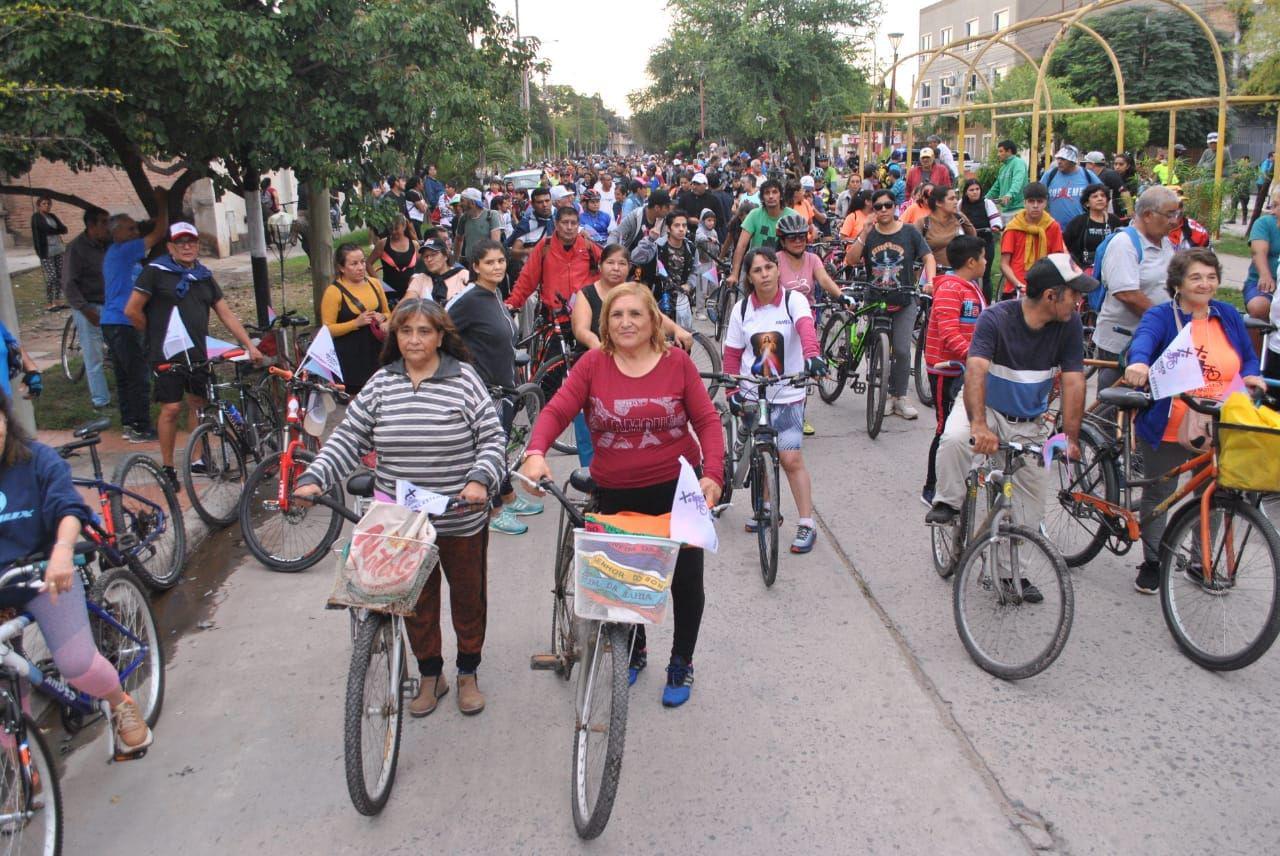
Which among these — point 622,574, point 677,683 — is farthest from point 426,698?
point 622,574

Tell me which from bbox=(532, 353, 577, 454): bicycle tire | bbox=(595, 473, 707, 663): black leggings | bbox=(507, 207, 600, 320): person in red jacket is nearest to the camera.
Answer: bbox=(595, 473, 707, 663): black leggings

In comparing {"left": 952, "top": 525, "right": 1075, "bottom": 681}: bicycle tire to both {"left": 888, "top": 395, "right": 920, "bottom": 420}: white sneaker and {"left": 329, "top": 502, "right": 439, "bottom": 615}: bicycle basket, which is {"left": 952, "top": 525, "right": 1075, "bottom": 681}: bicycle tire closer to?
{"left": 329, "top": 502, "right": 439, "bottom": 615}: bicycle basket

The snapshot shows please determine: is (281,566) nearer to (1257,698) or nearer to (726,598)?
(726,598)

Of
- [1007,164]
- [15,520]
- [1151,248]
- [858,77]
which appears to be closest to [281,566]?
[15,520]

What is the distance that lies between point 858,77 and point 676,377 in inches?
938

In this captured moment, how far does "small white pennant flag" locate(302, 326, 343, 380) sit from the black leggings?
9.81 feet

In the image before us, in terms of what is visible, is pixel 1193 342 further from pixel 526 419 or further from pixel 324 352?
pixel 526 419

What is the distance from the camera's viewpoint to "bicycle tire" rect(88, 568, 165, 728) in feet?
14.4

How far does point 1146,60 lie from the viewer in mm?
43125

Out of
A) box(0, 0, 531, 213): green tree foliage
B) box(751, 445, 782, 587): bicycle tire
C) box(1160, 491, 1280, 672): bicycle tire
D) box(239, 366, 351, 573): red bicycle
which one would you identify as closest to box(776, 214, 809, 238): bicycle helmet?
box(751, 445, 782, 587): bicycle tire

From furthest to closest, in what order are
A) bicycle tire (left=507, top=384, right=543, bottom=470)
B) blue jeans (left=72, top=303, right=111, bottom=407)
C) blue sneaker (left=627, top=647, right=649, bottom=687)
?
blue jeans (left=72, top=303, right=111, bottom=407) < bicycle tire (left=507, top=384, right=543, bottom=470) < blue sneaker (left=627, top=647, right=649, bottom=687)

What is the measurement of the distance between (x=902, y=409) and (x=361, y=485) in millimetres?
6401

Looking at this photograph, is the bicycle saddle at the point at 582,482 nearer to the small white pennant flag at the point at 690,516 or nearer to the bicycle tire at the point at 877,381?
the small white pennant flag at the point at 690,516

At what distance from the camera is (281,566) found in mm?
6449
